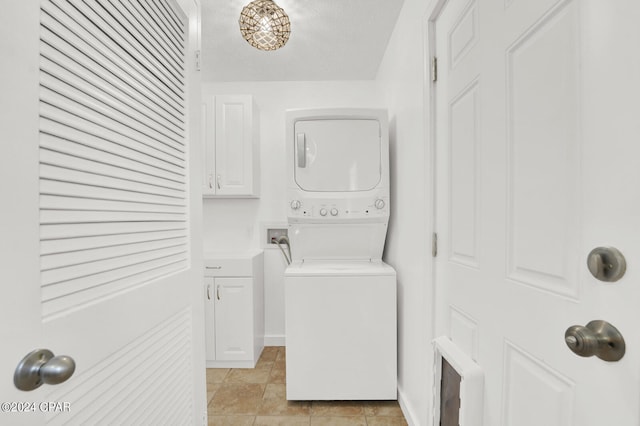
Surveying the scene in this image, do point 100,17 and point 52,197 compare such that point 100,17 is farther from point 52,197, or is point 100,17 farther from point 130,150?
point 52,197

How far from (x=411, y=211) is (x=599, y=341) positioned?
1.16 m

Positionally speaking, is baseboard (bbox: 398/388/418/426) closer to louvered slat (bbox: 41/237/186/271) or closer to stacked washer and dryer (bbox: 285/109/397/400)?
stacked washer and dryer (bbox: 285/109/397/400)

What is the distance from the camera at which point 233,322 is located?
7.60 ft

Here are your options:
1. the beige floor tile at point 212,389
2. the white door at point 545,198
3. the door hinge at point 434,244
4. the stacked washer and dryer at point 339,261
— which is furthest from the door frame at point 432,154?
the beige floor tile at point 212,389

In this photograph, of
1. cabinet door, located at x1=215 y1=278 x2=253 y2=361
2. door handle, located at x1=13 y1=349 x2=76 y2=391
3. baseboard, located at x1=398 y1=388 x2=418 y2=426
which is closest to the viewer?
door handle, located at x1=13 y1=349 x2=76 y2=391

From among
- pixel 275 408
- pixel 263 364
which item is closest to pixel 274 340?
pixel 263 364

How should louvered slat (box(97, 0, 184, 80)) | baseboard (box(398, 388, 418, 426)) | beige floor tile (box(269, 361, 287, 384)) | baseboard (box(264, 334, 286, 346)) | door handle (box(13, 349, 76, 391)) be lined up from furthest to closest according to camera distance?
1. baseboard (box(264, 334, 286, 346))
2. beige floor tile (box(269, 361, 287, 384))
3. baseboard (box(398, 388, 418, 426))
4. louvered slat (box(97, 0, 184, 80))
5. door handle (box(13, 349, 76, 391))

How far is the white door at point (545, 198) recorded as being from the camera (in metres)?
0.49

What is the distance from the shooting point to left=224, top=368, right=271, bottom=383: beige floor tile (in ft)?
7.04

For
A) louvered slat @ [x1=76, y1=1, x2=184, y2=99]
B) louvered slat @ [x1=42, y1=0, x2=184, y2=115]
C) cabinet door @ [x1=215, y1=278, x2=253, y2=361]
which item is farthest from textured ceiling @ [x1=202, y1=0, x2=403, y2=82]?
cabinet door @ [x1=215, y1=278, x2=253, y2=361]

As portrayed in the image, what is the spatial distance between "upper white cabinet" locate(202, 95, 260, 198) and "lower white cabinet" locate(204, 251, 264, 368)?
0.61 metres

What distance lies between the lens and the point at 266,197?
2.77 meters

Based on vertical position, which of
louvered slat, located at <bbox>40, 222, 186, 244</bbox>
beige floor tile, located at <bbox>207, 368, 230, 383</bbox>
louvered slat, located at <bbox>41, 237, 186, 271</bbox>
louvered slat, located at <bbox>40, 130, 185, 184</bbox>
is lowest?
beige floor tile, located at <bbox>207, 368, 230, 383</bbox>

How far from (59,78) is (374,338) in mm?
1789
